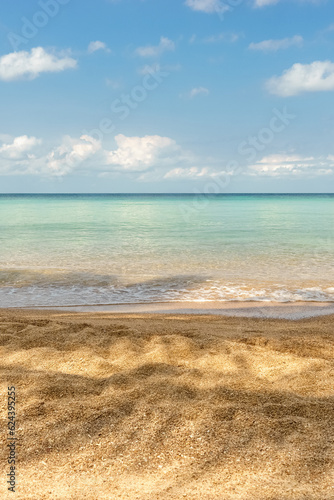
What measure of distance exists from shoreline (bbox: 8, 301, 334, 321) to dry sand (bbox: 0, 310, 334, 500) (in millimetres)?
2777

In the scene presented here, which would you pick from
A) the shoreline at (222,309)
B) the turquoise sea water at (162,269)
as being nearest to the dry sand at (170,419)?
the shoreline at (222,309)

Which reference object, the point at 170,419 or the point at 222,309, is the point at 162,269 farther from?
the point at 170,419

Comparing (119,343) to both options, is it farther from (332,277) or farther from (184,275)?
(332,277)

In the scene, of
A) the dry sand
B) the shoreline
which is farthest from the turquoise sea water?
the dry sand

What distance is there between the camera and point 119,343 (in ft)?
16.2

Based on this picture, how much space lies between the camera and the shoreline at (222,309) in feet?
25.6

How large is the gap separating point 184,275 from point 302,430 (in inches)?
344

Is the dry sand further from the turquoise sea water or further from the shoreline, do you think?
the turquoise sea water

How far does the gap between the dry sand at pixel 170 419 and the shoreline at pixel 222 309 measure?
2777 mm

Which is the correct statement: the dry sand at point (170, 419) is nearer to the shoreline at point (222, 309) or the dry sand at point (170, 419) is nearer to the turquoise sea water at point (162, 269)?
the shoreline at point (222, 309)

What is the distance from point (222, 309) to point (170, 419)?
5404 mm

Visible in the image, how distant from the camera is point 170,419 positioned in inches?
116

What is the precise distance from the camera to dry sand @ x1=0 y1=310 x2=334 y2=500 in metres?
2.33

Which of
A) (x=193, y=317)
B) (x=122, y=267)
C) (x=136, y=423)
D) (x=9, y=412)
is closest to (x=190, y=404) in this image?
(x=136, y=423)
